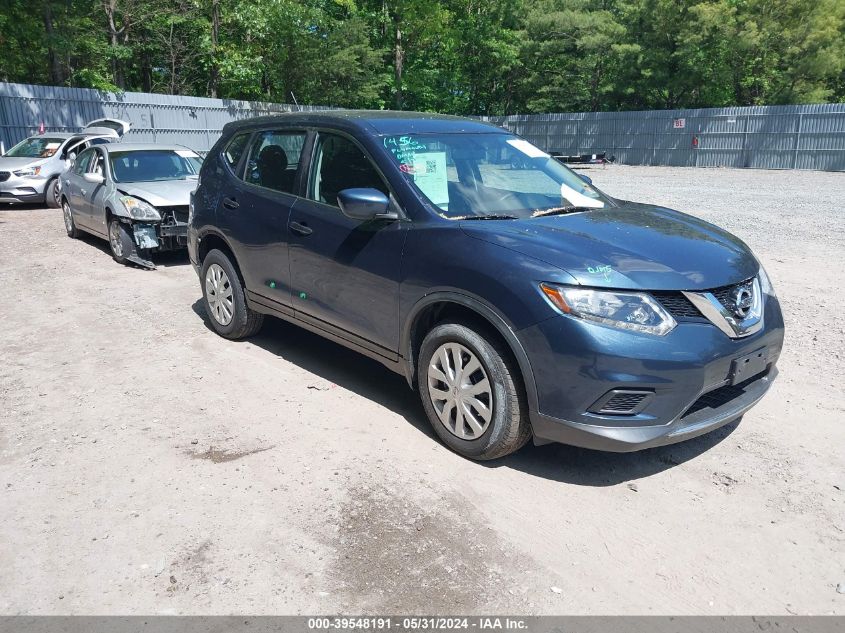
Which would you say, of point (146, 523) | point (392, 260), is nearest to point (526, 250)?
point (392, 260)

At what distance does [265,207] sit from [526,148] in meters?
1.99

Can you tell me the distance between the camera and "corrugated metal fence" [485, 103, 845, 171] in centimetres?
2722

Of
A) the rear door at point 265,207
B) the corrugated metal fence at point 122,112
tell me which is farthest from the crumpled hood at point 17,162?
the rear door at point 265,207

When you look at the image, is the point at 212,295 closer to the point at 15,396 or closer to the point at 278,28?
the point at 15,396

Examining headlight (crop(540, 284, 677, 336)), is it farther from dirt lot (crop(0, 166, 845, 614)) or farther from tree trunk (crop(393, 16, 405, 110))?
tree trunk (crop(393, 16, 405, 110))

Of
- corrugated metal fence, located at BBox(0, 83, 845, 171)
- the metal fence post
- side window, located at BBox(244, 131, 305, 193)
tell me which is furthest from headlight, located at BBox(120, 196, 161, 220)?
the metal fence post

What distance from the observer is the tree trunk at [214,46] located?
26766 millimetres

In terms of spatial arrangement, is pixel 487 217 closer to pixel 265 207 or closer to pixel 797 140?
pixel 265 207

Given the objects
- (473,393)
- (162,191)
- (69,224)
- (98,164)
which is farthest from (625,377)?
(69,224)

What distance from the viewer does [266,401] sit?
4.80 meters

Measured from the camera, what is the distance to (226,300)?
5941 millimetres

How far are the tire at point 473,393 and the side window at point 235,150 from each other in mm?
2756

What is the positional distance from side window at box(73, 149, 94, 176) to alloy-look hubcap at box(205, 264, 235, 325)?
5.69 m

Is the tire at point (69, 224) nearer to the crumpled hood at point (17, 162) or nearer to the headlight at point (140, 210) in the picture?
the headlight at point (140, 210)
